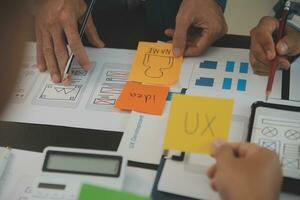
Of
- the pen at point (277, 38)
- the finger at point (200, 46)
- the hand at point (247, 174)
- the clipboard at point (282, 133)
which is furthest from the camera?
the finger at point (200, 46)

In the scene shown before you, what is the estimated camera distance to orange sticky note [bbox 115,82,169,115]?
0.82 m

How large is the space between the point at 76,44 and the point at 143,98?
8.2 inches

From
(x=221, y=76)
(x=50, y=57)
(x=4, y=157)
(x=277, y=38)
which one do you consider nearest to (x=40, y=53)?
(x=50, y=57)

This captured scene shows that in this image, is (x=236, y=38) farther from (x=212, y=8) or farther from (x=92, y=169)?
(x=92, y=169)

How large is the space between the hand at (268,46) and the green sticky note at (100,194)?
1.35 feet

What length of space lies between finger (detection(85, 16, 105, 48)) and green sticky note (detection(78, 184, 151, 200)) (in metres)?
0.44

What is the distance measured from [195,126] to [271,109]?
0.16 metres

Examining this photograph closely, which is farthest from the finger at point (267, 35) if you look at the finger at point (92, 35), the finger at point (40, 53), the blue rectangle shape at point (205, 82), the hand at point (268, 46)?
the finger at point (40, 53)

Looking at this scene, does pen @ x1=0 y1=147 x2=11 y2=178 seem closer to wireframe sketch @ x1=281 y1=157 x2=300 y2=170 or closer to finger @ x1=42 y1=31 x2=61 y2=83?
finger @ x1=42 y1=31 x2=61 y2=83

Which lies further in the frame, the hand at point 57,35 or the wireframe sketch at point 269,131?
the hand at point 57,35

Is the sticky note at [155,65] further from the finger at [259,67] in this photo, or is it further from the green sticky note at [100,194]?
the green sticky note at [100,194]

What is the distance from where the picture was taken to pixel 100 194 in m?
0.65

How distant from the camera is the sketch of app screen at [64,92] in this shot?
876mm

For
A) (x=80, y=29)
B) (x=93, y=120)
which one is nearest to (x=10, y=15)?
(x=93, y=120)
